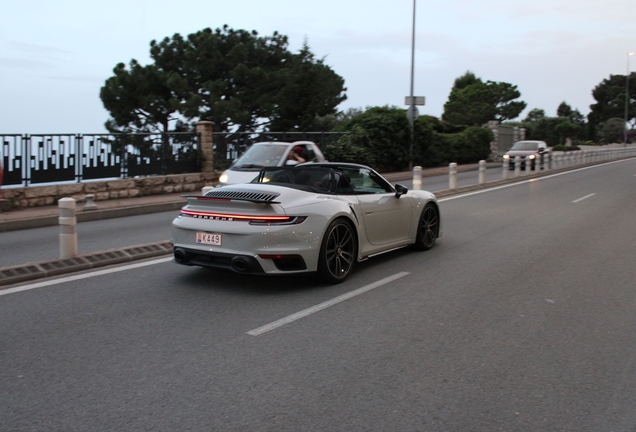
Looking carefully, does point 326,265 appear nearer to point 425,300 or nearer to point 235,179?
point 425,300

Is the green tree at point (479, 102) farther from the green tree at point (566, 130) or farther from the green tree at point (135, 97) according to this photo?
the green tree at point (135, 97)

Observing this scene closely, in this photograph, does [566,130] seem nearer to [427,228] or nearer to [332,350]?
[427,228]

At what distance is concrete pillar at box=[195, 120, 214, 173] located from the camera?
20.8m

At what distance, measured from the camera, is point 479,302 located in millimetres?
6684

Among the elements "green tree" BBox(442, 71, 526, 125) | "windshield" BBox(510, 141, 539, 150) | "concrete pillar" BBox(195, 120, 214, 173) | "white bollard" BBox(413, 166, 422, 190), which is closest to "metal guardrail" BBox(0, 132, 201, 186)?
"concrete pillar" BBox(195, 120, 214, 173)

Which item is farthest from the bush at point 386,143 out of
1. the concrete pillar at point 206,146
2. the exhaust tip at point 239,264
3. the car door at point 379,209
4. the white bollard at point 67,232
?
the exhaust tip at point 239,264

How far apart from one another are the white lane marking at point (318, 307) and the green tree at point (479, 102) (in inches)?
3210

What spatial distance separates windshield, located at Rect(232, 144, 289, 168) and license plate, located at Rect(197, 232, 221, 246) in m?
8.69

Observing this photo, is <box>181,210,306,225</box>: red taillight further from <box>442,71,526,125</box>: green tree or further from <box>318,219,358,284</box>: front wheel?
<box>442,71,526,125</box>: green tree

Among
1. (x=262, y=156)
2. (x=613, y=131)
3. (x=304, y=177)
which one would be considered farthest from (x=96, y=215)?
(x=613, y=131)

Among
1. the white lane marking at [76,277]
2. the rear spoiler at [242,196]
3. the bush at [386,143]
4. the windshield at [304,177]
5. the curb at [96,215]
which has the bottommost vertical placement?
the white lane marking at [76,277]

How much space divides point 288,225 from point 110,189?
37.5ft

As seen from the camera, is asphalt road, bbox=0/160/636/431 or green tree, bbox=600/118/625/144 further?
green tree, bbox=600/118/625/144

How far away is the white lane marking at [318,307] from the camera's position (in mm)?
5621
